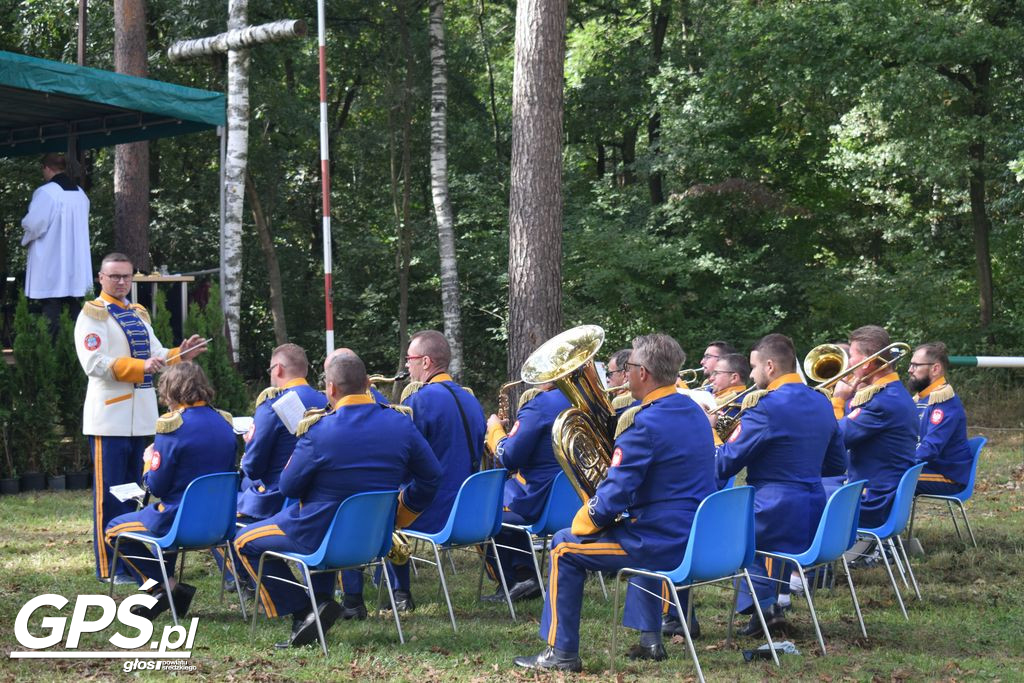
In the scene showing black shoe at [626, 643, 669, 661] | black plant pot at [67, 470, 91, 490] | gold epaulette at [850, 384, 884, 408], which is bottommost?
black plant pot at [67, 470, 91, 490]

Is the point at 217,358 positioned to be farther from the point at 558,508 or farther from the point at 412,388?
the point at 558,508

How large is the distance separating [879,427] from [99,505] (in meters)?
4.57

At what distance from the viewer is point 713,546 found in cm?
488

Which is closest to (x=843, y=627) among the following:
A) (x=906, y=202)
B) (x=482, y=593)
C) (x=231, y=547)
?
(x=482, y=593)

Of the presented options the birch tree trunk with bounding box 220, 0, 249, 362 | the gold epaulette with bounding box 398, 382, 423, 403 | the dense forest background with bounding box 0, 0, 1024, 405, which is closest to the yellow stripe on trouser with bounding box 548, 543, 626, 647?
the gold epaulette with bounding box 398, 382, 423, 403

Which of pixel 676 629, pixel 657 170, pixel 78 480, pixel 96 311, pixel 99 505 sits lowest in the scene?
pixel 78 480

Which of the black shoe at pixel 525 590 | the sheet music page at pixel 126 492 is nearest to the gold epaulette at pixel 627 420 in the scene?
the black shoe at pixel 525 590

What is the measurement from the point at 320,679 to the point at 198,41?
10.00 metres

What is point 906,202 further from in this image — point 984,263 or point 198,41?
point 198,41

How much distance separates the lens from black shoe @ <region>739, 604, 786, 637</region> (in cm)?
582

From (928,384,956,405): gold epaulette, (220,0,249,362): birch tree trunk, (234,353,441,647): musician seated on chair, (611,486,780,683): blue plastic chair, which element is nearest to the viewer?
(611,486,780,683): blue plastic chair

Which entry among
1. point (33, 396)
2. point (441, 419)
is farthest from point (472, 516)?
point (33, 396)

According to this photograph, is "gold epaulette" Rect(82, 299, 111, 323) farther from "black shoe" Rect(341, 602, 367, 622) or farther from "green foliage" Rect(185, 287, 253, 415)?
"green foliage" Rect(185, 287, 253, 415)

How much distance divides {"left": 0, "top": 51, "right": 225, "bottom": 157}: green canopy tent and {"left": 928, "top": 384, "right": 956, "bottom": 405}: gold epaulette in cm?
639
